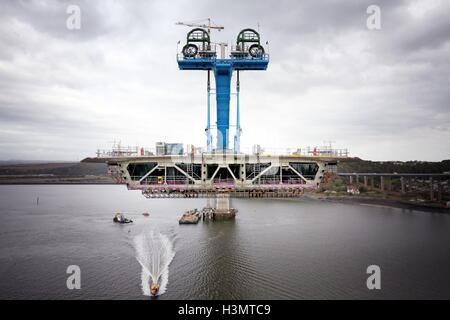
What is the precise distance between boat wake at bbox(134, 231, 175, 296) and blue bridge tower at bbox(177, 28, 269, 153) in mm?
15312

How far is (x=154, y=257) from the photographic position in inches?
1596

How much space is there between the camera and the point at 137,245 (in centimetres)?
4669

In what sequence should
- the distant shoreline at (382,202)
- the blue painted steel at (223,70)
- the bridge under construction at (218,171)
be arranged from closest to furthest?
the bridge under construction at (218,171) < the blue painted steel at (223,70) < the distant shoreline at (382,202)

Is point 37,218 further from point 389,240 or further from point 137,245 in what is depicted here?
point 389,240

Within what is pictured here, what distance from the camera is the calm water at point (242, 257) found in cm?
3020

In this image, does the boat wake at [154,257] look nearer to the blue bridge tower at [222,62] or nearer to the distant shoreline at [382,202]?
the blue bridge tower at [222,62]

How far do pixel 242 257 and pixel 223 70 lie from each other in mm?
24562

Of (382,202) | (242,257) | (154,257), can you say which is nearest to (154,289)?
(154,257)

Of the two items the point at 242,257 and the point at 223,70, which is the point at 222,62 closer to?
the point at 223,70

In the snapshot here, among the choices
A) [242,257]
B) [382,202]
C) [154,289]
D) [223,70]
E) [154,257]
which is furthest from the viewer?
[382,202]

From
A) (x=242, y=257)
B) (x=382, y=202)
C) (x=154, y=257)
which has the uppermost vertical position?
(x=382, y=202)

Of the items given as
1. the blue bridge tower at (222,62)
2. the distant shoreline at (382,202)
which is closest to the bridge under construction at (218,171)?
the blue bridge tower at (222,62)

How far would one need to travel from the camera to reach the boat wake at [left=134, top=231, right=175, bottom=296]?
3180 centimetres
